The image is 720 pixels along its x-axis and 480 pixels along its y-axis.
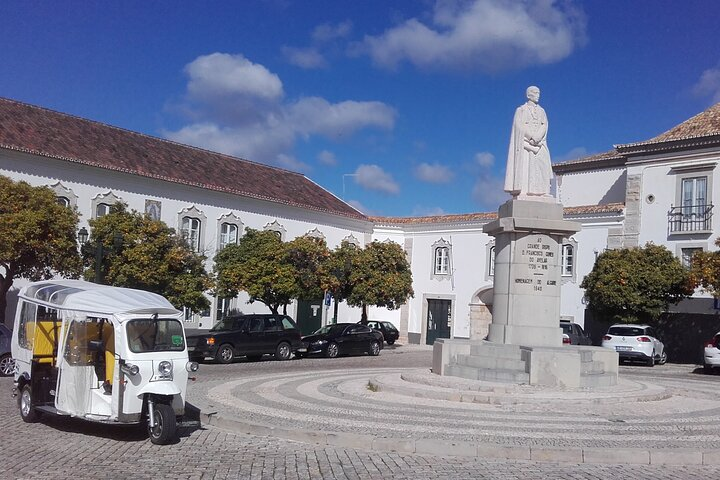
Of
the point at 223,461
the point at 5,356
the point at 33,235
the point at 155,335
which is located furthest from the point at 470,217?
the point at 223,461

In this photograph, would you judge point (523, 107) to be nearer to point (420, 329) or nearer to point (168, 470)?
point (168, 470)

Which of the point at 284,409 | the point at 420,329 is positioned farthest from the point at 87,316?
the point at 420,329

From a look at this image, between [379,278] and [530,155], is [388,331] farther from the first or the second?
[530,155]

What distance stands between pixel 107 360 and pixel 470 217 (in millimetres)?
32380

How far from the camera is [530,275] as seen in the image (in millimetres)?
15945

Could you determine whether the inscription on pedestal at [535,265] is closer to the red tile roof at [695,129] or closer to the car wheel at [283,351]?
the car wheel at [283,351]

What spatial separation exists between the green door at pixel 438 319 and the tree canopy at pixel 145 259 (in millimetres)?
17953

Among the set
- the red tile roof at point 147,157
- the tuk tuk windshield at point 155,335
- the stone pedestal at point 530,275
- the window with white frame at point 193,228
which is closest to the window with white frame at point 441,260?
the red tile roof at point 147,157

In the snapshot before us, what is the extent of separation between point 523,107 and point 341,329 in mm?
14768

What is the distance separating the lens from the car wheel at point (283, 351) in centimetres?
2612

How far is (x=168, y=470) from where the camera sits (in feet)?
27.6

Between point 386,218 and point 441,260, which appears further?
point 386,218

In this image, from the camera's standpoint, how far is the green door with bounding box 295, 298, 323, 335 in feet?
132

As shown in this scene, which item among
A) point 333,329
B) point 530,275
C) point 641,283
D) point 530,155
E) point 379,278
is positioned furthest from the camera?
point 379,278
